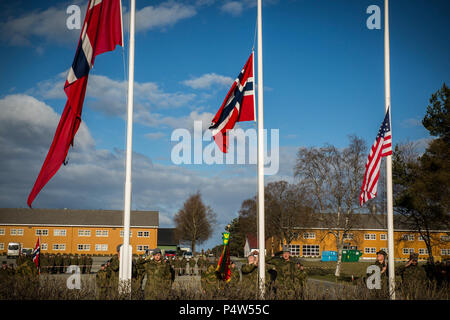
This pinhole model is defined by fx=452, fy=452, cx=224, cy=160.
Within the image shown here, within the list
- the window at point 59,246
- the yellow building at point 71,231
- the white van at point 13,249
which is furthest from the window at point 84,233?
the white van at point 13,249

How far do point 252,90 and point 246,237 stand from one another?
70.0 meters

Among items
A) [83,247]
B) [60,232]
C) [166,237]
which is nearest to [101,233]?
[83,247]

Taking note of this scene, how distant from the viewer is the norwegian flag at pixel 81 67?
9.07m

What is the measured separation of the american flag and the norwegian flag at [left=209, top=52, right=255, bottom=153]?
3.60 metres

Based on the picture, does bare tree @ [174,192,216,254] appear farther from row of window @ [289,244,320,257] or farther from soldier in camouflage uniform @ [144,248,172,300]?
soldier in camouflage uniform @ [144,248,172,300]

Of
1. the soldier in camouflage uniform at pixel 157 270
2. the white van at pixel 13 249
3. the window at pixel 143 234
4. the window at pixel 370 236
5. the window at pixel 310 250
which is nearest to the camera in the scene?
the soldier in camouflage uniform at pixel 157 270

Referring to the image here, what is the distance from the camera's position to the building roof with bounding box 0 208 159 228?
2857 inches

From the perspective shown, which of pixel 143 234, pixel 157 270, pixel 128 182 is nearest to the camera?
pixel 128 182

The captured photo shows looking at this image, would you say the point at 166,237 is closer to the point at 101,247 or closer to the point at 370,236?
the point at 101,247

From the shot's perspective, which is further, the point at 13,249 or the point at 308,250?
the point at 308,250

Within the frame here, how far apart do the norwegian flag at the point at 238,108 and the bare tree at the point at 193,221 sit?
236 ft

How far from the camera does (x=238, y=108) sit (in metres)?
11.1

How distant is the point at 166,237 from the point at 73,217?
1915 cm

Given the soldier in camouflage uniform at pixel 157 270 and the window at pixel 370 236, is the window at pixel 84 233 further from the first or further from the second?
the soldier in camouflage uniform at pixel 157 270
